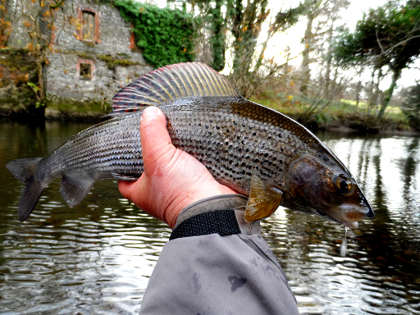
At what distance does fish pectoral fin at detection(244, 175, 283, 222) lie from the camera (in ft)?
4.93

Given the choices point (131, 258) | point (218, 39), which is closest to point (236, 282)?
point (131, 258)

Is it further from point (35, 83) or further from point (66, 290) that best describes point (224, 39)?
point (66, 290)

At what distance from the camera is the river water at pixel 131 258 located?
3.14m

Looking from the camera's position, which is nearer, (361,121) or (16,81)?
(16,81)

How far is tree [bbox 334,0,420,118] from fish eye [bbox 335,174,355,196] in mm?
12406

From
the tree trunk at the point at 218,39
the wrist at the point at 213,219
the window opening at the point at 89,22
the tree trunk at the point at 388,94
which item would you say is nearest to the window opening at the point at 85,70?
the window opening at the point at 89,22

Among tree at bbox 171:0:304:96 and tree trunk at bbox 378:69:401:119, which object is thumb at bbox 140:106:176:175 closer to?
tree at bbox 171:0:304:96

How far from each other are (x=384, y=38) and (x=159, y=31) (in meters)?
14.2

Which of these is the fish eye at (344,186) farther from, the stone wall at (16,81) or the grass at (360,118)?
the grass at (360,118)

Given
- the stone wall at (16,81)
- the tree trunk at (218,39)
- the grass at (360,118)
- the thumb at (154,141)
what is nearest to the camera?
the thumb at (154,141)

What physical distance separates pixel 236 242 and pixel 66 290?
8.71ft

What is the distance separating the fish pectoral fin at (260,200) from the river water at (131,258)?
2.06 metres

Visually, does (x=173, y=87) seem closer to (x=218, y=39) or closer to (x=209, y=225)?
(x=209, y=225)

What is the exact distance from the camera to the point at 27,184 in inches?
97.7
